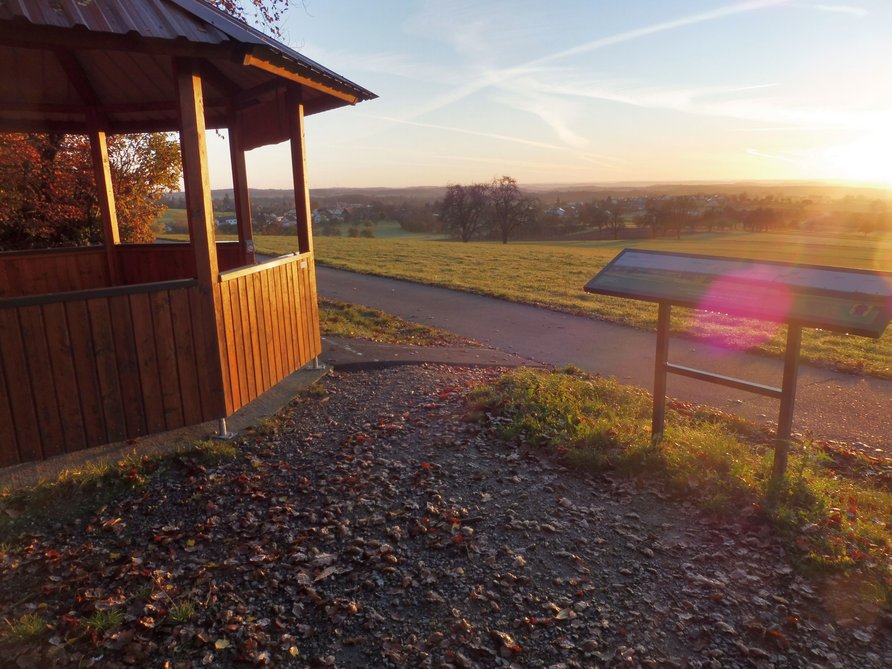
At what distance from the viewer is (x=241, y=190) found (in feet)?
24.1

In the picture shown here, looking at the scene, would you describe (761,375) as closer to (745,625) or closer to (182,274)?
(745,625)

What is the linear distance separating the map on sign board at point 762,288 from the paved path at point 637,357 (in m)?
2.65

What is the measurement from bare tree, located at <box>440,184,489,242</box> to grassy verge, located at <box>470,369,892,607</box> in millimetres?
66277

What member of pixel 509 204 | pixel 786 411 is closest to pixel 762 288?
pixel 786 411

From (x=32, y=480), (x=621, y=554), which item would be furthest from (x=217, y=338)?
(x=621, y=554)

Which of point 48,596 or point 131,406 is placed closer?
point 48,596

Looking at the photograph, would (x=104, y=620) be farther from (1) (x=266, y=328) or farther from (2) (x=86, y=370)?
(1) (x=266, y=328)

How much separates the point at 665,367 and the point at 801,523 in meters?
1.57

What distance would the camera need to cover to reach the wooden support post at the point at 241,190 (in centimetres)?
711

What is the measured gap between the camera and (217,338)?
509 cm

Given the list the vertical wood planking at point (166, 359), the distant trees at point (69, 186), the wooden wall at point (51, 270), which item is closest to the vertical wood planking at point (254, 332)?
the vertical wood planking at point (166, 359)

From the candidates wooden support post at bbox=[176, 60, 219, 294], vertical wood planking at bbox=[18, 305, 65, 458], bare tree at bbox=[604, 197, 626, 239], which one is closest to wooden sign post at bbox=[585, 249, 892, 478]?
wooden support post at bbox=[176, 60, 219, 294]

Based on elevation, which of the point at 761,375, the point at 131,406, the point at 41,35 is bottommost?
the point at 761,375

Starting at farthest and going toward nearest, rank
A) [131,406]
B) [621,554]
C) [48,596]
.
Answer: [131,406], [621,554], [48,596]
